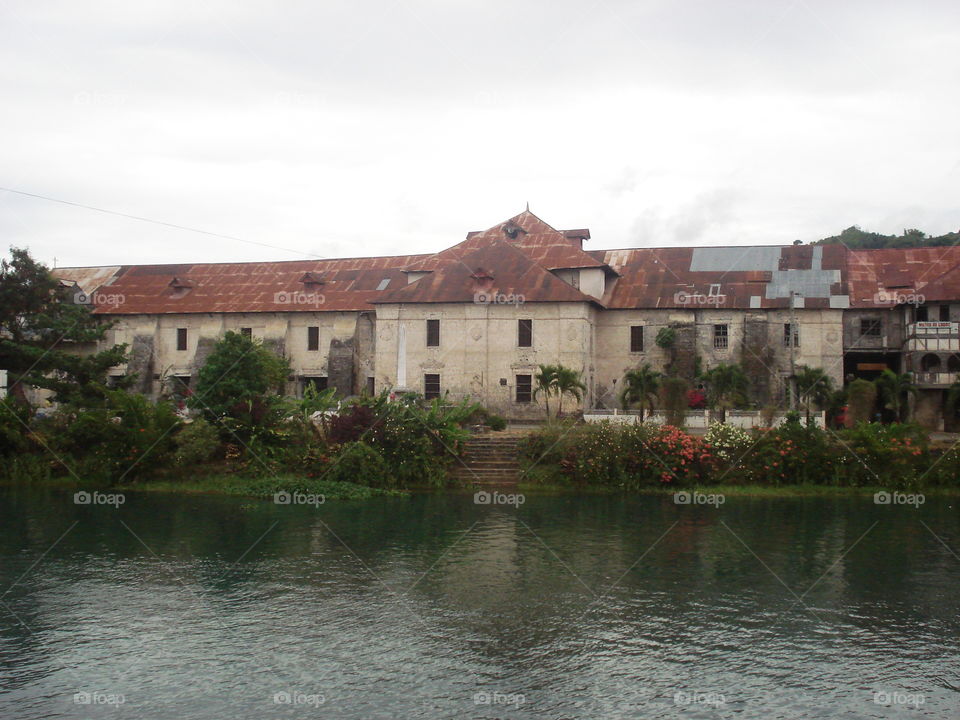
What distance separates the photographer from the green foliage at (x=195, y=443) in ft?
100

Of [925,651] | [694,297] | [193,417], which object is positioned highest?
[694,297]

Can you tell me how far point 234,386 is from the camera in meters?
32.3

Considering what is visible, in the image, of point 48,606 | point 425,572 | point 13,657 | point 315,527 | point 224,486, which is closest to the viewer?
point 13,657

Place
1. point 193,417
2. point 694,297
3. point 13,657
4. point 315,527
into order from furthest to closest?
point 694,297 < point 193,417 < point 315,527 < point 13,657

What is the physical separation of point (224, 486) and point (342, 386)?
1322cm

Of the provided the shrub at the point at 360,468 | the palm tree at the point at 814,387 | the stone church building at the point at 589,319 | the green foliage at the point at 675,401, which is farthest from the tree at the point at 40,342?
the palm tree at the point at 814,387

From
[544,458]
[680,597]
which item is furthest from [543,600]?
[544,458]

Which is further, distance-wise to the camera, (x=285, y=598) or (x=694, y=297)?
(x=694, y=297)

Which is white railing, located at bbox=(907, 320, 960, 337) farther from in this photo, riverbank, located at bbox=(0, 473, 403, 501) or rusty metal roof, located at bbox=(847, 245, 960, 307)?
riverbank, located at bbox=(0, 473, 403, 501)

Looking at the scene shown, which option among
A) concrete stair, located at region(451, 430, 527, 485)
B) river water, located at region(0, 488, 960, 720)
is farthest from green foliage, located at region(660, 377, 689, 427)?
river water, located at region(0, 488, 960, 720)

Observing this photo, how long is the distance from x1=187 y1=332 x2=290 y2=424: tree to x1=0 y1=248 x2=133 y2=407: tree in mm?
3990

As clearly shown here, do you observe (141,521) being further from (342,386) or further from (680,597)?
(342,386)

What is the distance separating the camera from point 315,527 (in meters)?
23.3

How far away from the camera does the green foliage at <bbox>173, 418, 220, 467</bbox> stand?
30.5 metres
